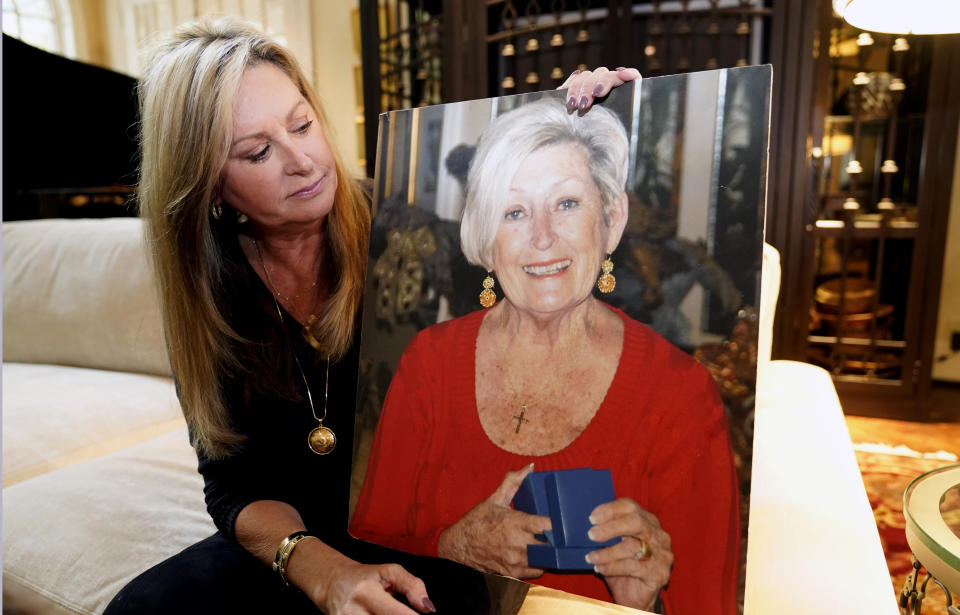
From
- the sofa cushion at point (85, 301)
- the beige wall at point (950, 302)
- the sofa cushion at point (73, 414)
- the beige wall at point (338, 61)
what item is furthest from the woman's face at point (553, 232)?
the beige wall at point (338, 61)

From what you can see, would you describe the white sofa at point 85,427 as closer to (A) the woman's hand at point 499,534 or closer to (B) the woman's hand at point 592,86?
(A) the woman's hand at point 499,534

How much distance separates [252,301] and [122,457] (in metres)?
0.68

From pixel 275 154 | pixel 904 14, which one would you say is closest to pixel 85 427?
pixel 275 154

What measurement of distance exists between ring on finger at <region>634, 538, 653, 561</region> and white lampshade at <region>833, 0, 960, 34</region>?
3.20ft

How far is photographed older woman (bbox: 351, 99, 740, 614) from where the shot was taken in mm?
488

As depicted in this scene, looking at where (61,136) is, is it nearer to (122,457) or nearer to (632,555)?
(122,457)

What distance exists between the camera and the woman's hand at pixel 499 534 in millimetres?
529

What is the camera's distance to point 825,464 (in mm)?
832

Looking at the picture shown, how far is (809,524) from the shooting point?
0.70 meters

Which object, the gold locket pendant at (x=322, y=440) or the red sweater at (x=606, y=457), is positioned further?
the gold locket pendant at (x=322, y=440)

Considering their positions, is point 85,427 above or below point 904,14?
below

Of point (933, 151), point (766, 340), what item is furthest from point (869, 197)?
point (766, 340)

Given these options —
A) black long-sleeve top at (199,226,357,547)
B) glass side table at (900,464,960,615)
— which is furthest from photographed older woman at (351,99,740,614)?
glass side table at (900,464,960,615)

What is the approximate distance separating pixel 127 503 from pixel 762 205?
3.66 ft
